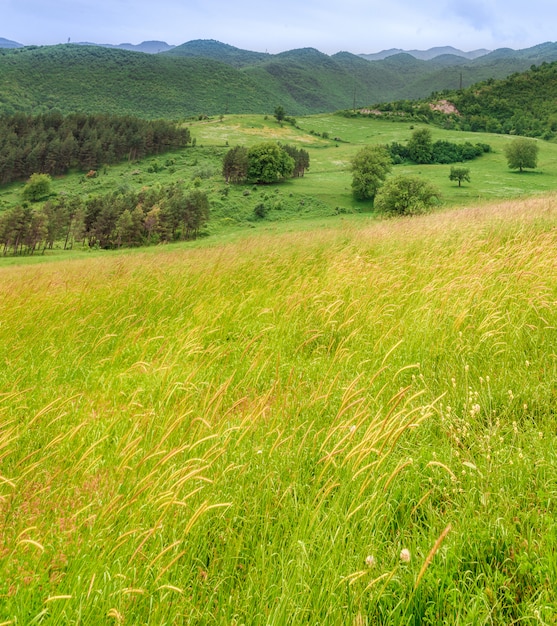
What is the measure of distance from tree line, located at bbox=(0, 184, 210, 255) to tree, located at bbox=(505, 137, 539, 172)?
6105 centimetres

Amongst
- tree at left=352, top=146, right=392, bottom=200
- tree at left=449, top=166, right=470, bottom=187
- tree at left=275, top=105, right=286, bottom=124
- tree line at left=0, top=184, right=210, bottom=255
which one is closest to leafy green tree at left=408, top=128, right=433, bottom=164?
tree at left=352, top=146, right=392, bottom=200

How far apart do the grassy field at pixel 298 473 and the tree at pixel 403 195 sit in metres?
47.0

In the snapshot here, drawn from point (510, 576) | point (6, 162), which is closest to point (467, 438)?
point (510, 576)

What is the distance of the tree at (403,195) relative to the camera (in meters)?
48.6

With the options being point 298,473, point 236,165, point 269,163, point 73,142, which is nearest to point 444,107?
point 269,163

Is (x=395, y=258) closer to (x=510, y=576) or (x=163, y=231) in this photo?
(x=510, y=576)

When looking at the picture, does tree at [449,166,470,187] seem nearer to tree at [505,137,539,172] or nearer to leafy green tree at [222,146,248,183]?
tree at [505,137,539,172]

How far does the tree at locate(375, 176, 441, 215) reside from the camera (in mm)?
48625

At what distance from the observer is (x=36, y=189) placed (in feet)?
331

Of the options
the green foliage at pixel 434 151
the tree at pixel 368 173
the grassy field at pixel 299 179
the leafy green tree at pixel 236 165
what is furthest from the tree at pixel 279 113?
the tree at pixel 368 173

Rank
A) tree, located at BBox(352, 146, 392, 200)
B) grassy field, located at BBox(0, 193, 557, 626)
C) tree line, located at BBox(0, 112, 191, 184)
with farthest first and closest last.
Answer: tree line, located at BBox(0, 112, 191, 184), tree, located at BBox(352, 146, 392, 200), grassy field, located at BBox(0, 193, 557, 626)

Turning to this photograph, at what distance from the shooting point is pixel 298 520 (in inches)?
73.8

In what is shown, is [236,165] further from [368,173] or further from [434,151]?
[434,151]

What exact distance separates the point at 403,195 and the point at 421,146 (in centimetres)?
6065
